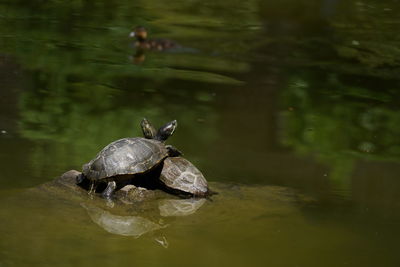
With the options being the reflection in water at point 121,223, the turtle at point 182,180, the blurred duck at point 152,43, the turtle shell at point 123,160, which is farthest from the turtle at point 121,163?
the blurred duck at point 152,43

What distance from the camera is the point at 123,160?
6.45 metres

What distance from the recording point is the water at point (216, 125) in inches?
231

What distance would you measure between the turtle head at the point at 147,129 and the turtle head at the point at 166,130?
0.17 feet

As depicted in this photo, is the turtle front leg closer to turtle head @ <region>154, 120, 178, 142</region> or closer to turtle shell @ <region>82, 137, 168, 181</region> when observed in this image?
turtle shell @ <region>82, 137, 168, 181</region>

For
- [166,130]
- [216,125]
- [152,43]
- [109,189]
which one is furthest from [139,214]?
[152,43]

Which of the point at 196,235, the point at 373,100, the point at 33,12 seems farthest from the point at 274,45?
the point at 196,235

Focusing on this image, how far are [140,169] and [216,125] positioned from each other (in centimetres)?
334

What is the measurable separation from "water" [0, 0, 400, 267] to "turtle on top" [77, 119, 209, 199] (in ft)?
0.69

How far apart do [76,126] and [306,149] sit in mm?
2887

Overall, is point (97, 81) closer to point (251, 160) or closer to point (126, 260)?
point (251, 160)

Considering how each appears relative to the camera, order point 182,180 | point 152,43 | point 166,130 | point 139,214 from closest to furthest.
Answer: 1. point 139,214
2. point 182,180
3. point 166,130
4. point 152,43

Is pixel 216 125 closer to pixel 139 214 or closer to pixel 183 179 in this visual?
pixel 183 179

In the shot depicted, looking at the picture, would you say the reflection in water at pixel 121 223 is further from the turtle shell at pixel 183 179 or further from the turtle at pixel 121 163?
the turtle shell at pixel 183 179

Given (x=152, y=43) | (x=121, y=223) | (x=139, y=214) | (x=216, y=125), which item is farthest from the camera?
(x=152, y=43)
